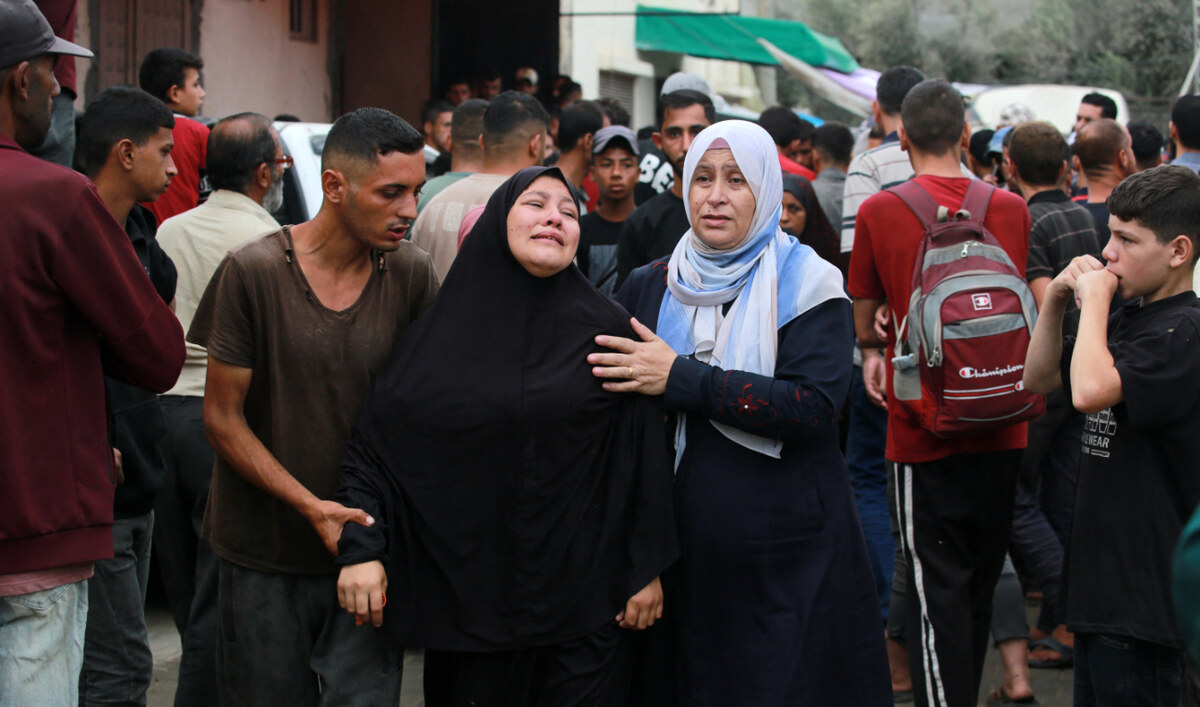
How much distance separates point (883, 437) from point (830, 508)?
7.48ft

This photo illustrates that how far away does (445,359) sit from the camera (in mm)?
2941

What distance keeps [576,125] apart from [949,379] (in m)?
2.84

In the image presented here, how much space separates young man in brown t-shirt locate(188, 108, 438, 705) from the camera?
9.69 ft

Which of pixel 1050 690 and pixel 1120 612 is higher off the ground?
pixel 1120 612

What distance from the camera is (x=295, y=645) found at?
303 cm

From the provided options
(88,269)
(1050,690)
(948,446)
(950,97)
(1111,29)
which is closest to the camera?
(88,269)

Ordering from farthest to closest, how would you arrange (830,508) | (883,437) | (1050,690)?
(883,437) → (1050,690) → (830,508)

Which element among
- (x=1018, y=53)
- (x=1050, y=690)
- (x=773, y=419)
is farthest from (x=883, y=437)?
(x=1018, y=53)

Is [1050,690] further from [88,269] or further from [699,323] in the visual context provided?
[88,269]

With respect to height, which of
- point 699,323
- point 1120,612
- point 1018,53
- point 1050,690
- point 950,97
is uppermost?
point 1018,53

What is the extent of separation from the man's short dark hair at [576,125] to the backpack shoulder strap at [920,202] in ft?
7.16

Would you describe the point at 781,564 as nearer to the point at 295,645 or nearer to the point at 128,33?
the point at 295,645

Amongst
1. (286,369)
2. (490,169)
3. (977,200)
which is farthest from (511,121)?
(286,369)

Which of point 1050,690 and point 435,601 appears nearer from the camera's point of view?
point 435,601
